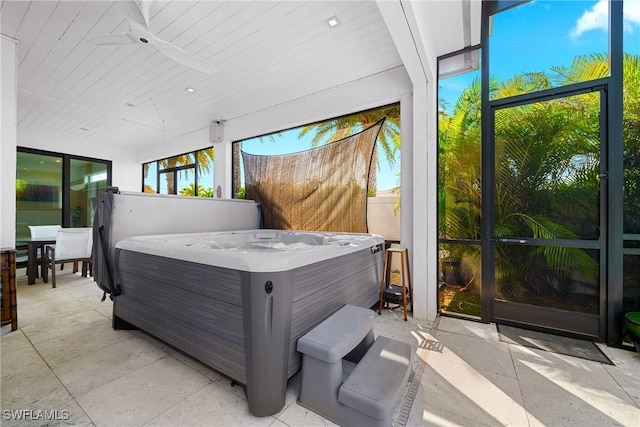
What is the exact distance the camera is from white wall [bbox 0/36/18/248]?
227 centimetres

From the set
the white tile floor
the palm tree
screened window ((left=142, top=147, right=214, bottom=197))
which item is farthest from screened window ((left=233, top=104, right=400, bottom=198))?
the white tile floor

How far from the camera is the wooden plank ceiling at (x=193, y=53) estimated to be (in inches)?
82.3

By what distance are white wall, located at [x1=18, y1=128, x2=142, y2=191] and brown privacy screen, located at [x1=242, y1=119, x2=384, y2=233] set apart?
391 centimetres

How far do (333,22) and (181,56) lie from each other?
51.5 inches

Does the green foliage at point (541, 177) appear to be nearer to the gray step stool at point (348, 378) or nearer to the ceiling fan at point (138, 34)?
the gray step stool at point (348, 378)

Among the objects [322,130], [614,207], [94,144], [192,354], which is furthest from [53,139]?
[614,207]

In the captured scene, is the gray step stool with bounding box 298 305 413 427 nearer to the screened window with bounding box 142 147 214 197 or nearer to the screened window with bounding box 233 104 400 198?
the screened window with bounding box 233 104 400 198

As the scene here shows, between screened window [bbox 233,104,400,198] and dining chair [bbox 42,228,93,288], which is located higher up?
screened window [bbox 233,104,400,198]

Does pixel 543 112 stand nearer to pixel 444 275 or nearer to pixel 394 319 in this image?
pixel 444 275

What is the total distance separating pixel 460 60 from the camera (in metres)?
2.57

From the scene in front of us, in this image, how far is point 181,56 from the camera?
224cm

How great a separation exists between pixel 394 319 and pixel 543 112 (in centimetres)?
219

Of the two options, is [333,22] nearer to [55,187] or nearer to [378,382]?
[378,382]

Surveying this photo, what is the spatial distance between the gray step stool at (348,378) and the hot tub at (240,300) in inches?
5.4
